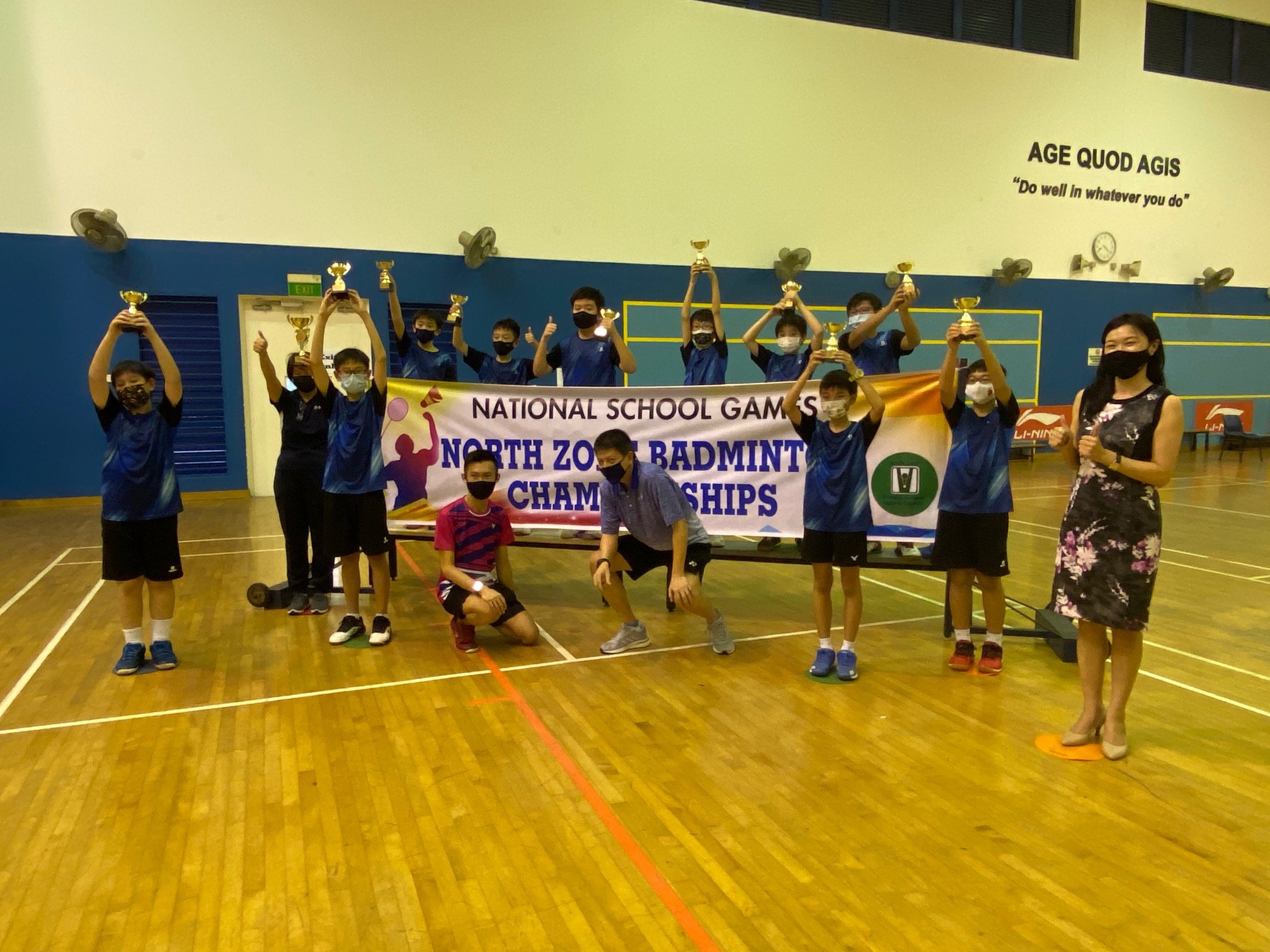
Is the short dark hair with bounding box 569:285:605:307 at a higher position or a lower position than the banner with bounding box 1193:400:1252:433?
higher

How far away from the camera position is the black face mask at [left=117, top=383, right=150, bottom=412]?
4.41 metres

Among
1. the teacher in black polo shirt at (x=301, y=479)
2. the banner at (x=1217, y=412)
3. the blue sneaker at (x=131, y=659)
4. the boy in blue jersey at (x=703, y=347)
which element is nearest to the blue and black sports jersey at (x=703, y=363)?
the boy in blue jersey at (x=703, y=347)

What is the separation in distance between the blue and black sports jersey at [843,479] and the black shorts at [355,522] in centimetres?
249

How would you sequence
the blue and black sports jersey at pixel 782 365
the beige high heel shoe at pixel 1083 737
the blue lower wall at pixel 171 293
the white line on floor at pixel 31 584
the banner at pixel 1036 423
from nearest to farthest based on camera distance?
1. the beige high heel shoe at pixel 1083 737
2. the white line on floor at pixel 31 584
3. the blue and black sports jersey at pixel 782 365
4. the blue lower wall at pixel 171 293
5. the banner at pixel 1036 423

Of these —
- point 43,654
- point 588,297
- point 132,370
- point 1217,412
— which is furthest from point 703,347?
point 1217,412

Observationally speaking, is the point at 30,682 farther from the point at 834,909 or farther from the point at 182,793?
the point at 834,909

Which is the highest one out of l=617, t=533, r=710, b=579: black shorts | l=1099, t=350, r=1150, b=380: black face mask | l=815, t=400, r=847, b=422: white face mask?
l=1099, t=350, r=1150, b=380: black face mask

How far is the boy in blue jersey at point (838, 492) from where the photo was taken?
14.1 ft

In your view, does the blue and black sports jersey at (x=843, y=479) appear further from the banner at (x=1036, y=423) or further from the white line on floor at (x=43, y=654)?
the banner at (x=1036, y=423)

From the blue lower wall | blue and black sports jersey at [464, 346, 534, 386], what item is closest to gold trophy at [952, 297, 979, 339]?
blue and black sports jersey at [464, 346, 534, 386]

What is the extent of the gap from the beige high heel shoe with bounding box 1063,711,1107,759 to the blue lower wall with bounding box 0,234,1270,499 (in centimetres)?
958

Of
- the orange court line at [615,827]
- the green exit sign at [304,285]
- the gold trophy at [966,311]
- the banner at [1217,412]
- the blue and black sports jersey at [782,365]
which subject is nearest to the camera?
the orange court line at [615,827]

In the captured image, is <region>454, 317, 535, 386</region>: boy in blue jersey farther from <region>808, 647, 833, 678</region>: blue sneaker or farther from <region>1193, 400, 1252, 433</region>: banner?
<region>1193, 400, 1252, 433</region>: banner

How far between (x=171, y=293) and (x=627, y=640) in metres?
8.41
